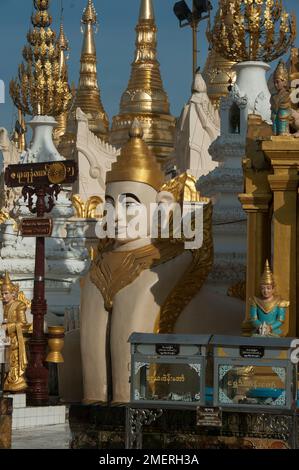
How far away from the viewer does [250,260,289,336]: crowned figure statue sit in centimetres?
1577

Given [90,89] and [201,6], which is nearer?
[201,6]

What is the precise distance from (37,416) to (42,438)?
5.17ft

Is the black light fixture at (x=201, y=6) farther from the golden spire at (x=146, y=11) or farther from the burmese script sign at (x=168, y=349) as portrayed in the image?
the burmese script sign at (x=168, y=349)

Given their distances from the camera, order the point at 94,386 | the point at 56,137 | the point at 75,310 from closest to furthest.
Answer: the point at 94,386
the point at 75,310
the point at 56,137

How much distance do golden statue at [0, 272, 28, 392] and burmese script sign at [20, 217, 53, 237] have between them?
943mm

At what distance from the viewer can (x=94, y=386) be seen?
18.9 meters

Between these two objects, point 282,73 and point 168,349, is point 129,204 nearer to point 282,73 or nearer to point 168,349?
point 282,73

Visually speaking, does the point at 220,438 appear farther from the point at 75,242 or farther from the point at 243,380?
the point at 75,242

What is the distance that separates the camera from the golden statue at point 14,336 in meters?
21.6

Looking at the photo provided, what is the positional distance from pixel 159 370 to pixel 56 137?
108ft

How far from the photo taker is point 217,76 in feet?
122

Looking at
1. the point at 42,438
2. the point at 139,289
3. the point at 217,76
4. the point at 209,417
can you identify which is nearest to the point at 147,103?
the point at 217,76

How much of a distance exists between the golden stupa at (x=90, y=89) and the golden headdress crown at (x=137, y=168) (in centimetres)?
2276
